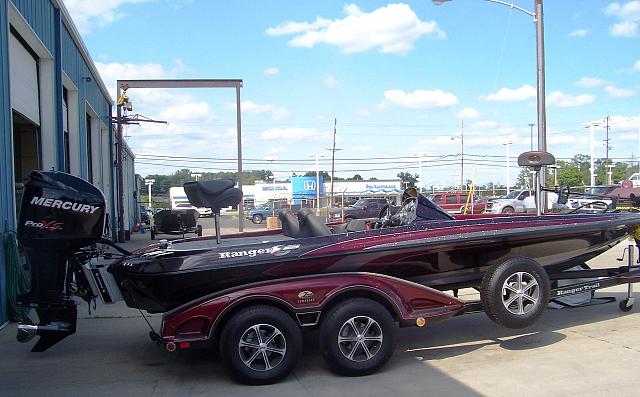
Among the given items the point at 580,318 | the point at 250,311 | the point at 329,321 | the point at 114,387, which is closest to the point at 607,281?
the point at 580,318

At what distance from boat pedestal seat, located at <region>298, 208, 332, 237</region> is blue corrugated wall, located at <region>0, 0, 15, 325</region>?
12.9 feet

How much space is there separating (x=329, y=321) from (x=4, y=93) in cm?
558

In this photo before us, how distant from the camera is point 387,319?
5.11 meters

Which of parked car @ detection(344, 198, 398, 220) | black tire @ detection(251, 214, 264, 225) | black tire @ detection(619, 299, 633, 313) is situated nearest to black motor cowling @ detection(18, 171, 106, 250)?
black tire @ detection(619, 299, 633, 313)

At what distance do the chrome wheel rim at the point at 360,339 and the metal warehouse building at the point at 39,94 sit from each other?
15.1ft

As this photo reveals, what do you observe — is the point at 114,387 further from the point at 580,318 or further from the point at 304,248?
the point at 580,318

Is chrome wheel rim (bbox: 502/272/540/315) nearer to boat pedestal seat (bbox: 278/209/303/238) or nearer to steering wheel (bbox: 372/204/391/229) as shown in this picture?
steering wheel (bbox: 372/204/391/229)

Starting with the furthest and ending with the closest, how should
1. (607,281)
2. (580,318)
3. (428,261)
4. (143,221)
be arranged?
(143,221), (580,318), (607,281), (428,261)

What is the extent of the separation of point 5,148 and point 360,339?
5.56 metres

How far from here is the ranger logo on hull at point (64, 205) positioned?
5.35 m

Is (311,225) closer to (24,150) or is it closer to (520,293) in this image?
(520,293)

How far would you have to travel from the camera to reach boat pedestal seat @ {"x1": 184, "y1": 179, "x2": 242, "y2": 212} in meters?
5.70

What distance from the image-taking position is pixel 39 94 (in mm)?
11031

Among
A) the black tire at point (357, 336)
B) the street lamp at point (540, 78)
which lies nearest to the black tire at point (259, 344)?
the black tire at point (357, 336)
